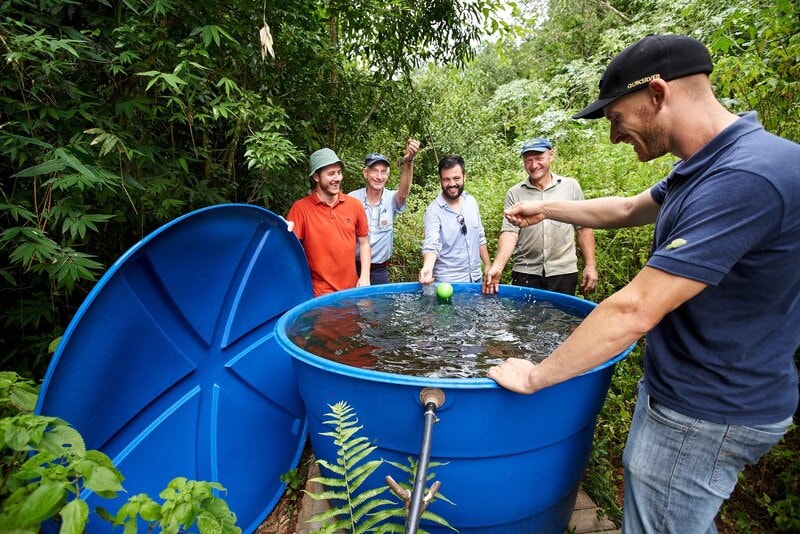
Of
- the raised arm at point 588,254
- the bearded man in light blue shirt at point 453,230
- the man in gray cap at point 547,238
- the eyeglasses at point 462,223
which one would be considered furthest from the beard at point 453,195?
the raised arm at point 588,254

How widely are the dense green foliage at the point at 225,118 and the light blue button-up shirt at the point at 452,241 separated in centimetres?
123

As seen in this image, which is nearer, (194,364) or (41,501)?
(41,501)

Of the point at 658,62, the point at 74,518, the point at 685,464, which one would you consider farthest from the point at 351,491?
the point at 658,62

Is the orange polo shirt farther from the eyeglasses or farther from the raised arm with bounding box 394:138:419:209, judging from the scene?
the eyeglasses

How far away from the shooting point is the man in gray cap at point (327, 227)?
10.5 ft

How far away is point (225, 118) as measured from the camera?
329 centimetres

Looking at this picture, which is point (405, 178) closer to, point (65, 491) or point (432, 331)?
point (432, 331)

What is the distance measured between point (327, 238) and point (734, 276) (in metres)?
2.60

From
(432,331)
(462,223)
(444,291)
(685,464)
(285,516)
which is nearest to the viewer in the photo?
(685,464)

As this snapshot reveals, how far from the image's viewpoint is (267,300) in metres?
2.68

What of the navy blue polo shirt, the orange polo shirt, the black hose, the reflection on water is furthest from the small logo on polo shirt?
the orange polo shirt

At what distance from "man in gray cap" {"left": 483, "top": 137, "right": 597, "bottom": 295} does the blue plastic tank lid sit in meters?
1.84

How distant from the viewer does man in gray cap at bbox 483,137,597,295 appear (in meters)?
3.25

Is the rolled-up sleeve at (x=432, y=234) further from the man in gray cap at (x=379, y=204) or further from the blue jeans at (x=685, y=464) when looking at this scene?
the blue jeans at (x=685, y=464)
